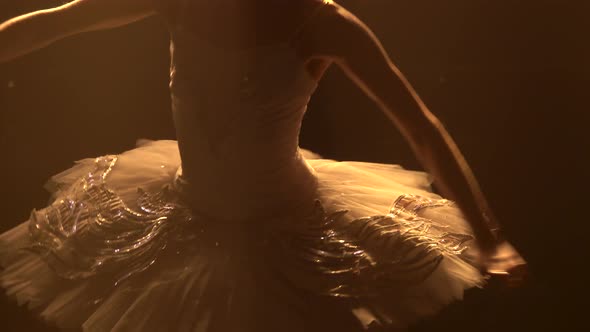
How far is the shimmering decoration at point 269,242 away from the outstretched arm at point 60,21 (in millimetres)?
220

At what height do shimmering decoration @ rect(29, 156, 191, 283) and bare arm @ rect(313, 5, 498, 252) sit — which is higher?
bare arm @ rect(313, 5, 498, 252)

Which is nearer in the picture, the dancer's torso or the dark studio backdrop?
the dancer's torso

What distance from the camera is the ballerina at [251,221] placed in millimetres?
830

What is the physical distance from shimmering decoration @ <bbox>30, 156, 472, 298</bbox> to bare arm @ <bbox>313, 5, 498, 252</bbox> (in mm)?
68

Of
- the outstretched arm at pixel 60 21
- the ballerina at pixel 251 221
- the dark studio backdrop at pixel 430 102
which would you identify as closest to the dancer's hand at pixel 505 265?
the ballerina at pixel 251 221

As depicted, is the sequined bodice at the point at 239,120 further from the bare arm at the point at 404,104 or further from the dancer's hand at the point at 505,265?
the dancer's hand at the point at 505,265

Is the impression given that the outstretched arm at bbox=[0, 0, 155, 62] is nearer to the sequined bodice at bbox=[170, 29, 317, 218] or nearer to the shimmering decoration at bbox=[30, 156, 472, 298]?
the sequined bodice at bbox=[170, 29, 317, 218]

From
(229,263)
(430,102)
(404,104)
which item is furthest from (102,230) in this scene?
(430,102)

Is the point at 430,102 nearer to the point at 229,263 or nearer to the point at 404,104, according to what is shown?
the point at 404,104

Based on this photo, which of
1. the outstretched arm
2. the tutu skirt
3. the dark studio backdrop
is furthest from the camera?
the dark studio backdrop

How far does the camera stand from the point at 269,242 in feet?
2.92

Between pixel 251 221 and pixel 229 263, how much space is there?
0.28ft

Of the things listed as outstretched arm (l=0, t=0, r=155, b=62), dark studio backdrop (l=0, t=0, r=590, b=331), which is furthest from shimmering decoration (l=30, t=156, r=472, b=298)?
dark studio backdrop (l=0, t=0, r=590, b=331)

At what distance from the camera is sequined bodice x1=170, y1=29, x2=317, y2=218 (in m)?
0.89
